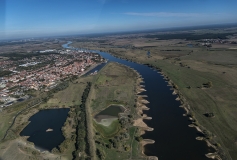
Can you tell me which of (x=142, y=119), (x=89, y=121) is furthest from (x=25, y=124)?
(x=142, y=119)

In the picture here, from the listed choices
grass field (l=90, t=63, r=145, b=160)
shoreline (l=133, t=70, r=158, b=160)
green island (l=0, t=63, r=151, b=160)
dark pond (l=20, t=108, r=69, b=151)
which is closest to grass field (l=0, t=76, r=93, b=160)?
green island (l=0, t=63, r=151, b=160)

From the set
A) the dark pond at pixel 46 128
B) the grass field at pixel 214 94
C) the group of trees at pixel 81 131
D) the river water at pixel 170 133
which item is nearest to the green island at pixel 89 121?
the group of trees at pixel 81 131

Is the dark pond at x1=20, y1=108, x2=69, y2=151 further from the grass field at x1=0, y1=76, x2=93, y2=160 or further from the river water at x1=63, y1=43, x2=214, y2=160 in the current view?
the river water at x1=63, y1=43, x2=214, y2=160

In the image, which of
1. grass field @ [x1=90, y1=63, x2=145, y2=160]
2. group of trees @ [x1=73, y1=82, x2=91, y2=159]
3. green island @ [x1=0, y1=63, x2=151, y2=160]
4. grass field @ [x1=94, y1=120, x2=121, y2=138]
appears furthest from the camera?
grass field @ [x1=94, y1=120, x2=121, y2=138]

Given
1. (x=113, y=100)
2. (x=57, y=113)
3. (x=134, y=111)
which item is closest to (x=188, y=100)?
(x=134, y=111)

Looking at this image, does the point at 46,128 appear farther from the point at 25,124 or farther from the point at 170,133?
the point at 170,133

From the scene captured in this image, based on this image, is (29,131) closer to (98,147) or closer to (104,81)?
(98,147)

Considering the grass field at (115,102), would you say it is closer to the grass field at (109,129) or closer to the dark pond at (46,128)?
the grass field at (109,129)
